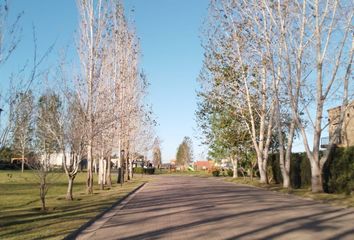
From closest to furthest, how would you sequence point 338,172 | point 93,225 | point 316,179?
point 93,225
point 316,179
point 338,172

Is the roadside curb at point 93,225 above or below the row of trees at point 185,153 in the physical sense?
below

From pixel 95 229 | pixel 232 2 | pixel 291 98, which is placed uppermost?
pixel 232 2

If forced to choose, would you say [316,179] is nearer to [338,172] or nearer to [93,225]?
[338,172]

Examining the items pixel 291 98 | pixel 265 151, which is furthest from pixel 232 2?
pixel 265 151

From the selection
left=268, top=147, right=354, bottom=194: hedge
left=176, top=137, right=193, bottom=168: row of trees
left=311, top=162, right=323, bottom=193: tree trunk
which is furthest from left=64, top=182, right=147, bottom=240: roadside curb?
left=176, top=137, right=193, bottom=168: row of trees

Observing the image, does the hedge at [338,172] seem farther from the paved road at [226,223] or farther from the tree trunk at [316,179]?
the paved road at [226,223]

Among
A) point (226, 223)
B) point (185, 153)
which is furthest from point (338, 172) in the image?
point (185, 153)

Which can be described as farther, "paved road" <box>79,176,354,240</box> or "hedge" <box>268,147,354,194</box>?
"hedge" <box>268,147,354,194</box>

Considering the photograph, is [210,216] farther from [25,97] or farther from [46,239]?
[25,97]

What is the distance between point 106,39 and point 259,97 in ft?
45.2

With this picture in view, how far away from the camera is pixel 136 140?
51.9 meters

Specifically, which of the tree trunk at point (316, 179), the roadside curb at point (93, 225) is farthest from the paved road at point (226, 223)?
the tree trunk at point (316, 179)

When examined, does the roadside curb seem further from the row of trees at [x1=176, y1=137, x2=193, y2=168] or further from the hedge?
the row of trees at [x1=176, y1=137, x2=193, y2=168]

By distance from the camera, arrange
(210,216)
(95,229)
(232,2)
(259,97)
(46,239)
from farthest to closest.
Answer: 1. (259,97)
2. (232,2)
3. (210,216)
4. (95,229)
5. (46,239)
